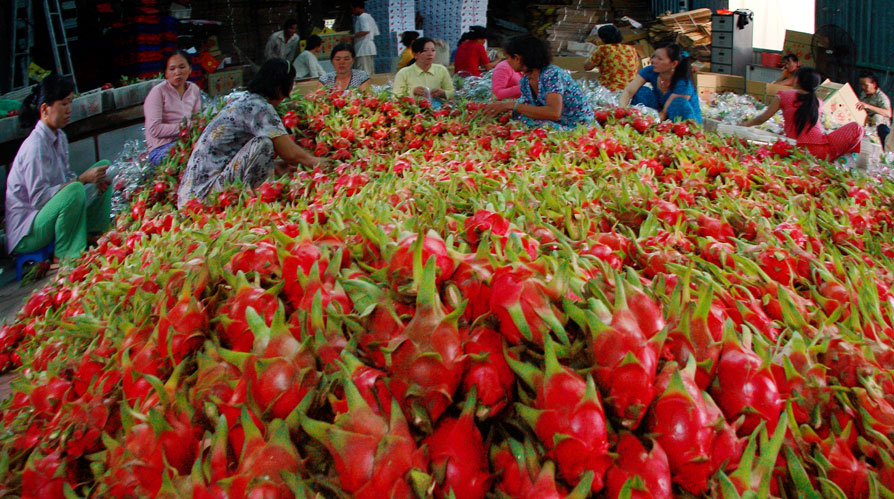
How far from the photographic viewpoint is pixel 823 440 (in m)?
0.83

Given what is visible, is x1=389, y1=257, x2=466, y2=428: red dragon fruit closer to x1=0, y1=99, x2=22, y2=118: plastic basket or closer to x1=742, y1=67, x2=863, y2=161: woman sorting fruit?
x1=742, y1=67, x2=863, y2=161: woman sorting fruit

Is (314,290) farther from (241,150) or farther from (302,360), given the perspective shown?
(241,150)

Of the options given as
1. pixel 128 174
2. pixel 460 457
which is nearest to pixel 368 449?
pixel 460 457

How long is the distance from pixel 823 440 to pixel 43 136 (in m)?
4.56

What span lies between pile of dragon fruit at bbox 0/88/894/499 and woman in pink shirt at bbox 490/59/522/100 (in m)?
3.62

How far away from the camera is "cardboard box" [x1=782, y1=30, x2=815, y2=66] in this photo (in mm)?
8734

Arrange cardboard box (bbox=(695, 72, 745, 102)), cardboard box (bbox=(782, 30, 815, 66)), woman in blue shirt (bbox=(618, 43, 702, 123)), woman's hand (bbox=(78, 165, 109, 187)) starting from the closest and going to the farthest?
woman's hand (bbox=(78, 165, 109, 187))
woman in blue shirt (bbox=(618, 43, 702, 123))
cardboard box (bbox=(695, 72, 745, 102))
cardboard box (bbox=(782, 30, 815, 66))

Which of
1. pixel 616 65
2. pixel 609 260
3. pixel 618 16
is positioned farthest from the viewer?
pixel 618 16

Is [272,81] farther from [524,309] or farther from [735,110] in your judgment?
[735,110]

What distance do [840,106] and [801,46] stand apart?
3808mm

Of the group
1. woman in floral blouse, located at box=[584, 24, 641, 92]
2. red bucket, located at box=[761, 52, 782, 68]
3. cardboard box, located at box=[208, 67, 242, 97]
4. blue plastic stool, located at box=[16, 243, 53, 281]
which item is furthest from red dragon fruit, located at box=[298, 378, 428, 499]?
red bucket, located at box=[761, 52, 782, 68]

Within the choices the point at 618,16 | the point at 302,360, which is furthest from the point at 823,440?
the point at 618,16

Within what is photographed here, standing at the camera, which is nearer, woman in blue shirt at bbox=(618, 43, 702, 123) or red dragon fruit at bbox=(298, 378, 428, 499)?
red dragon fruit at bbox=(298, 378, 428, 499)

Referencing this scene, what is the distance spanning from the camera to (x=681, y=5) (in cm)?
1196
